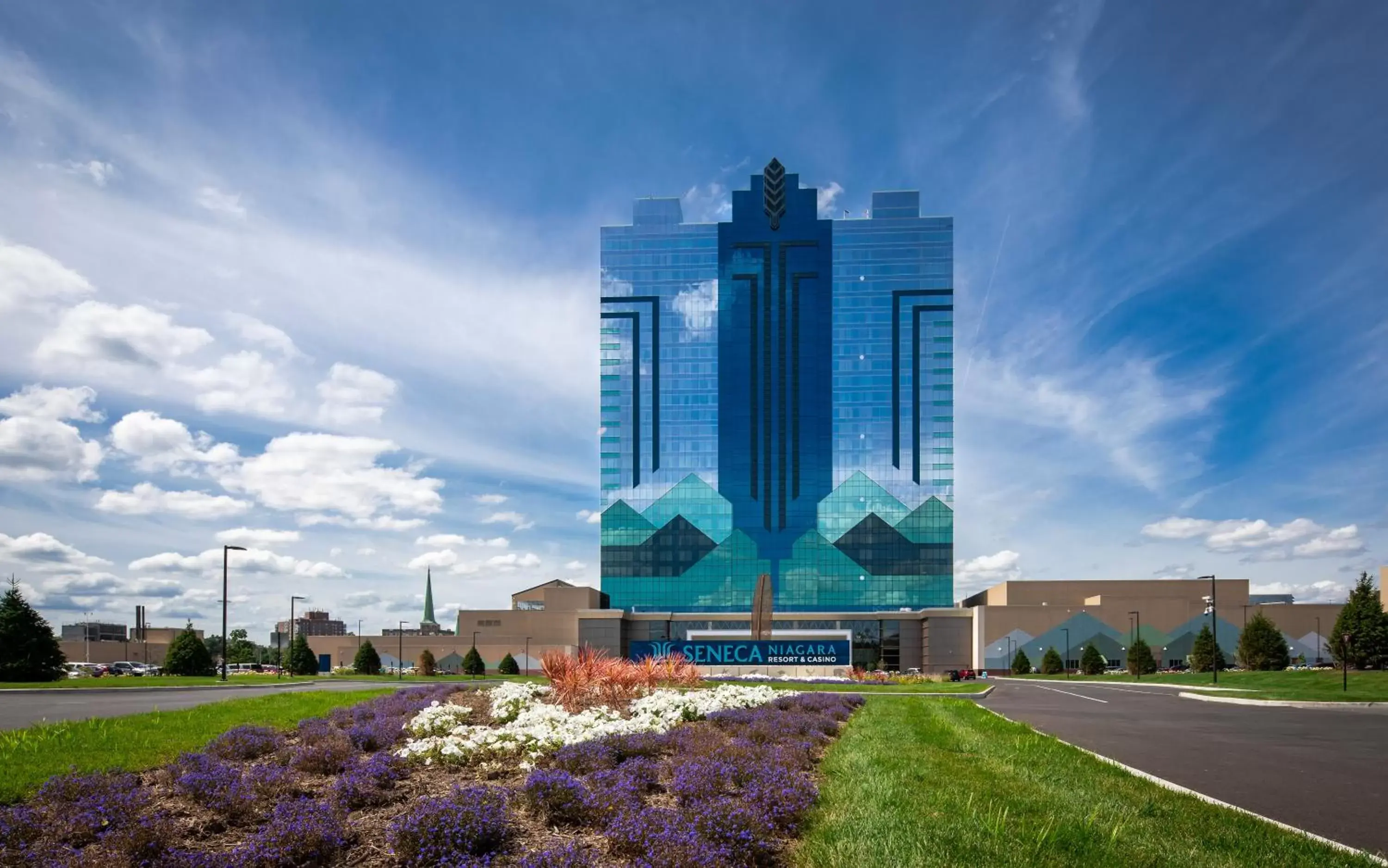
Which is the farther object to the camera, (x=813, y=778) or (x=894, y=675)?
(x=894, y=675)

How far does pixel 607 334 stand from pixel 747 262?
21077 mm

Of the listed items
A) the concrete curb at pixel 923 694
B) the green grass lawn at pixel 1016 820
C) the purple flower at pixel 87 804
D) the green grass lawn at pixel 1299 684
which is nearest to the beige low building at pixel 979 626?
the green grass lawn at pixel 1299 684

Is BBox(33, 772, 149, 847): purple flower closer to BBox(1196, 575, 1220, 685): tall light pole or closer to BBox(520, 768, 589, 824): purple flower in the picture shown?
BBox(520, 768, 589, 824): purple flower

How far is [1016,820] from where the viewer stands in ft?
22.5

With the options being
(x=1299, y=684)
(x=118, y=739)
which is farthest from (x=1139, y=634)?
(x=118, y=739)

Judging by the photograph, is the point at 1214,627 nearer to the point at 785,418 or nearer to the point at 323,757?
the point at 323,757

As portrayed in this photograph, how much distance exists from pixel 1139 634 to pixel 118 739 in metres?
88.9

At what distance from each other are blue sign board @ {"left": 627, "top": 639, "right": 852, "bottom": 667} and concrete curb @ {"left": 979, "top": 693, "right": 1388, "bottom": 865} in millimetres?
36107

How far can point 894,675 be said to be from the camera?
52656 mm

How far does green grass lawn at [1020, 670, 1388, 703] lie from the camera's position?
3153 cm

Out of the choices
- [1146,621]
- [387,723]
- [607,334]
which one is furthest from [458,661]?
[387,723]

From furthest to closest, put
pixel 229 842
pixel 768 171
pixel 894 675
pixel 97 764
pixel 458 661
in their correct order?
1. pixel 768 171
2. pixel 458 661
3. pixel 894 675
4. pixel 97 764
5. pixel 229 842

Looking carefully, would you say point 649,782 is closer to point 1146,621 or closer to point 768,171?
point 1146,621

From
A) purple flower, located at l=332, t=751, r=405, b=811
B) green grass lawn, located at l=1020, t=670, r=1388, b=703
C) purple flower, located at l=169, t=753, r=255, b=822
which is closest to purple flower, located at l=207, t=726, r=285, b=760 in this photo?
purple flower, located at l=169, t=753, r=255, b=822
